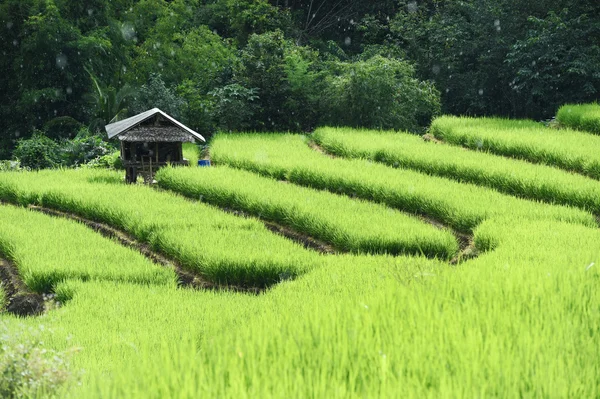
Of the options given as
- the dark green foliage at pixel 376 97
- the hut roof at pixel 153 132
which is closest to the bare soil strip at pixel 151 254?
the hut roof at pixel 153 132

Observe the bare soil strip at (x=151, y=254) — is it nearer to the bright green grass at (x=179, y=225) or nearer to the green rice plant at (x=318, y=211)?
the bright green grass at (x=179, y=225)

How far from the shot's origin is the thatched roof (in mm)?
14414

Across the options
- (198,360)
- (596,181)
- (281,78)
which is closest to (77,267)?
(198,360)

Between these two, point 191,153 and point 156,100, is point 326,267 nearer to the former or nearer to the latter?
point 191,153

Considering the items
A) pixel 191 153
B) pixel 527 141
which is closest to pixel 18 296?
pixel 191 153

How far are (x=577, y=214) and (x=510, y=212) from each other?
2.78ft

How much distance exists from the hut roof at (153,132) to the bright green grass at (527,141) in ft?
18.2

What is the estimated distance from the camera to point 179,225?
10570 millimetres

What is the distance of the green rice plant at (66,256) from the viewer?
8516mm

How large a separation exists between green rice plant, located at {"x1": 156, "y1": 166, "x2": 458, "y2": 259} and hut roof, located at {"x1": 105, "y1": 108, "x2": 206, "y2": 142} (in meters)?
0.65

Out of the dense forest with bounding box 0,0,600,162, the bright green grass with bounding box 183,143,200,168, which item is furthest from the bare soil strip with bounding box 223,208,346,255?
the dense forest with bounding box 0,0,600,162

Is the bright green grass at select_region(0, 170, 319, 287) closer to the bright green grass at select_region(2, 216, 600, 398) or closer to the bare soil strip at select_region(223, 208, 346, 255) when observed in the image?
the bare soil strip at select_region(223, 208, 346, 255)

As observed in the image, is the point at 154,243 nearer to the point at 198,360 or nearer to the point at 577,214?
the point at 577,214

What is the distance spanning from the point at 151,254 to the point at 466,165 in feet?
19.6
